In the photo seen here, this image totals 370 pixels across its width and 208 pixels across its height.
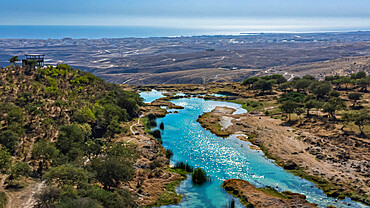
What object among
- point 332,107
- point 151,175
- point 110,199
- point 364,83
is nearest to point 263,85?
point 364,83

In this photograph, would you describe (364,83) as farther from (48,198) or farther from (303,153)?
(48,198)

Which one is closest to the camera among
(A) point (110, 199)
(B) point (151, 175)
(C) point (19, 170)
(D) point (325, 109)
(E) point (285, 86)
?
(A) point (110, 199)

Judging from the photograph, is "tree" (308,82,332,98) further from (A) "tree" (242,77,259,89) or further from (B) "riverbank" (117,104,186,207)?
(B) "riverbank" (117,104,186,207)

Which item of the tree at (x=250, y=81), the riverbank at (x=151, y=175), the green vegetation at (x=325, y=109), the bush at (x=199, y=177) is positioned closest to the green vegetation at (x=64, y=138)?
the riverbank at (x=151, y=175)

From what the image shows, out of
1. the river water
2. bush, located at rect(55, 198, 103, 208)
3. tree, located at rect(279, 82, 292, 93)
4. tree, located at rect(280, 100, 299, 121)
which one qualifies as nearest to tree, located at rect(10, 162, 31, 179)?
bush, located at rect(55, 198, 103, 208)

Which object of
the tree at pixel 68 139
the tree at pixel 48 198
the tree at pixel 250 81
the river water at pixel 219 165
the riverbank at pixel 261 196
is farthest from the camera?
the tree at pixel 250 81

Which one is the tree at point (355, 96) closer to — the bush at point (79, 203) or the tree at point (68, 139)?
the tree at point (68, 139)

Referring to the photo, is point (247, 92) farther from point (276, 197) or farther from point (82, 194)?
point (82, 194)

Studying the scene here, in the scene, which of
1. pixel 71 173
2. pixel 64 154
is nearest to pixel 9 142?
pixel 64 154
